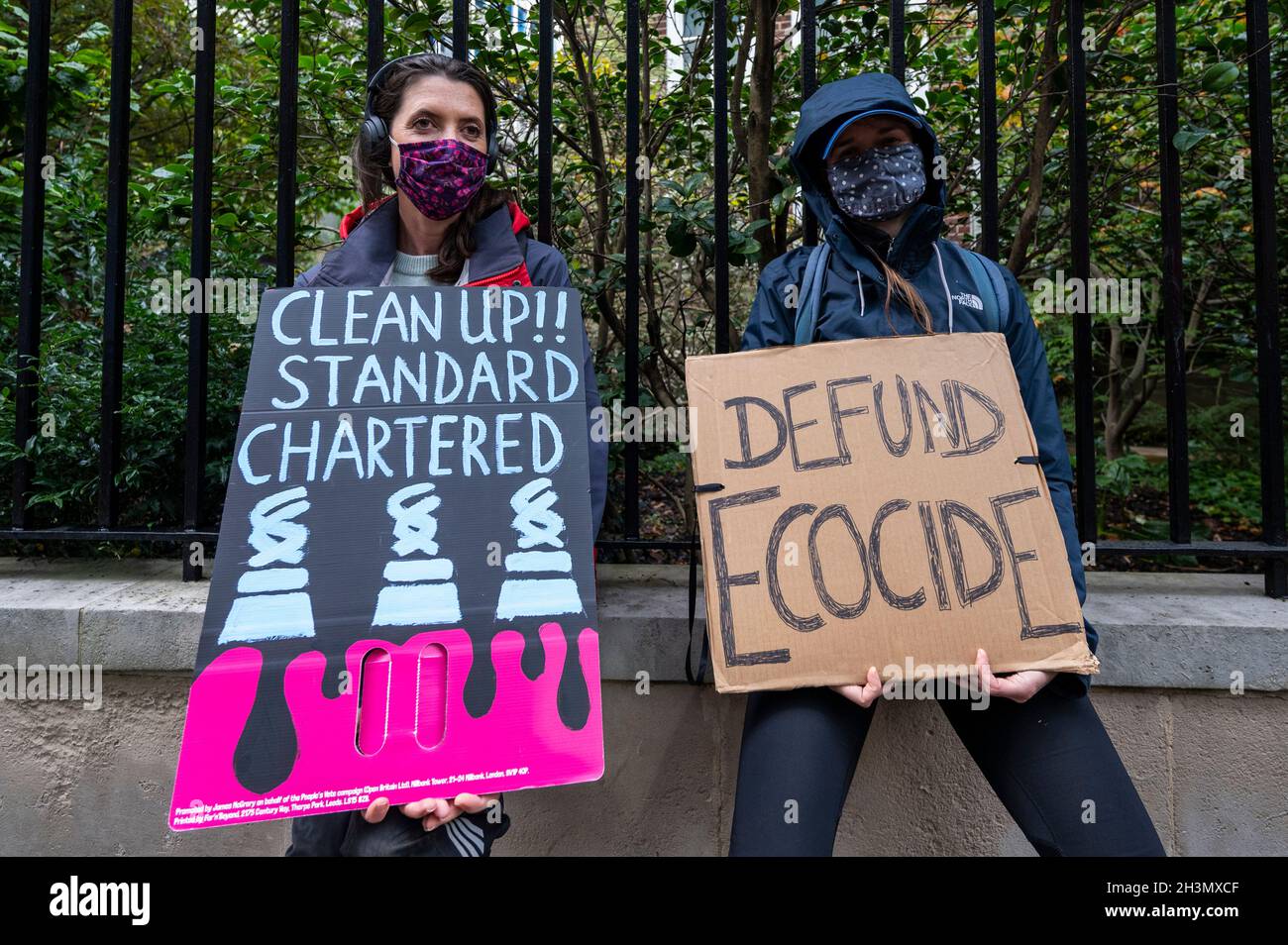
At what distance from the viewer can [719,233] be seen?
7.75ft

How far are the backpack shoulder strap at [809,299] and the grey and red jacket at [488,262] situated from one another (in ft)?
1.85

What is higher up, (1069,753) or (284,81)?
(284,81)

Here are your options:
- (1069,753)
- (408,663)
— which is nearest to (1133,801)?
(1069,753)

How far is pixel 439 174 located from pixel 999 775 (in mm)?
2052

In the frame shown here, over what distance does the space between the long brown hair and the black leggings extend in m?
1.42

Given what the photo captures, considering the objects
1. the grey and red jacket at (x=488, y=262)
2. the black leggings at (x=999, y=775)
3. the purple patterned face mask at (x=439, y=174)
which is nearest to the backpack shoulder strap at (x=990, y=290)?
the black leggings at (x=999, y=775)

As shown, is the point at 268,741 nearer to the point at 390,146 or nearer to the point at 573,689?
the point at 573,689

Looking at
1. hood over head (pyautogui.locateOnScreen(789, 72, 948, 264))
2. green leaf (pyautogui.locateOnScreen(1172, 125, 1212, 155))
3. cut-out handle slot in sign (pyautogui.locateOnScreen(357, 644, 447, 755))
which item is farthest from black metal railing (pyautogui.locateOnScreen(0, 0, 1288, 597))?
cut-out handle slot in sign (pyautogui.locateOnScreen(357, 644, 447, 755))

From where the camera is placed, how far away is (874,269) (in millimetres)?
2016

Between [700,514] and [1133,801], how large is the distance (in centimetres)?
114

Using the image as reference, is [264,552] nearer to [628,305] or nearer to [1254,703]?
[628,305]

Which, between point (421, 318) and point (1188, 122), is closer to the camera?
point (421, 318)

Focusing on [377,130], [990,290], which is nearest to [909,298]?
[990,290]

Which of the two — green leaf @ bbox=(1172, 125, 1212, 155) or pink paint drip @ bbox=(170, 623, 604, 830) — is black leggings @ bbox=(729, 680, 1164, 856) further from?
green leaf @ bbox=(1172, 125, 1212, 155)
